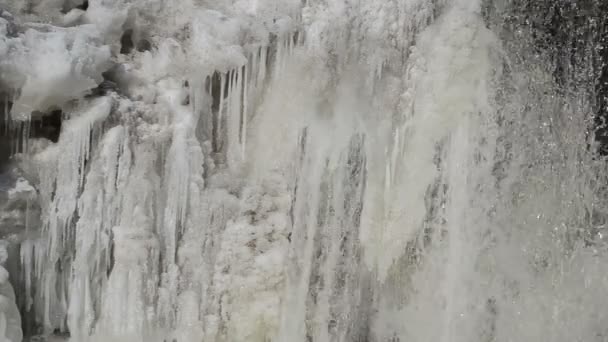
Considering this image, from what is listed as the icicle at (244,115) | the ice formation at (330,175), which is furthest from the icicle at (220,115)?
the icicle at (244,115)

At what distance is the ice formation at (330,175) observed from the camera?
4.35 meters

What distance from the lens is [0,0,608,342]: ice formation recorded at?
4348 millimetres

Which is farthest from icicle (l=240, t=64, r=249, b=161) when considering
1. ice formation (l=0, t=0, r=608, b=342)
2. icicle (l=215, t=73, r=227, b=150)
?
icicle (l=215, t=73, r=227, b=150)

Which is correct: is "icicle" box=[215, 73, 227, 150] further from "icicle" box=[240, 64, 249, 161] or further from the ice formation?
"icicle" box=[240, 64, 249, 161]

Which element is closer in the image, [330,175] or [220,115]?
[330,175]

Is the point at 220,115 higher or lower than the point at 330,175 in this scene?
higher

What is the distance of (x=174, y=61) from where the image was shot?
15.3ft

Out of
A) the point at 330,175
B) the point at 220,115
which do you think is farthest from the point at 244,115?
the point at 330,175

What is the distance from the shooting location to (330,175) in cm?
469

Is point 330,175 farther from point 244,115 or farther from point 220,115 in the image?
point 220,115

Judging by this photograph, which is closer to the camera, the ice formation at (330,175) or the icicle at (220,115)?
the ice formation at (330,175)

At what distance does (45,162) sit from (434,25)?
2.78 m

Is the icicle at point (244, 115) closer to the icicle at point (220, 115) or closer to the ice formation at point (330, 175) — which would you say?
the ice formation at point (330, 175)

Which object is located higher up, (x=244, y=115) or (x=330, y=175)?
(x=244, y=115)
